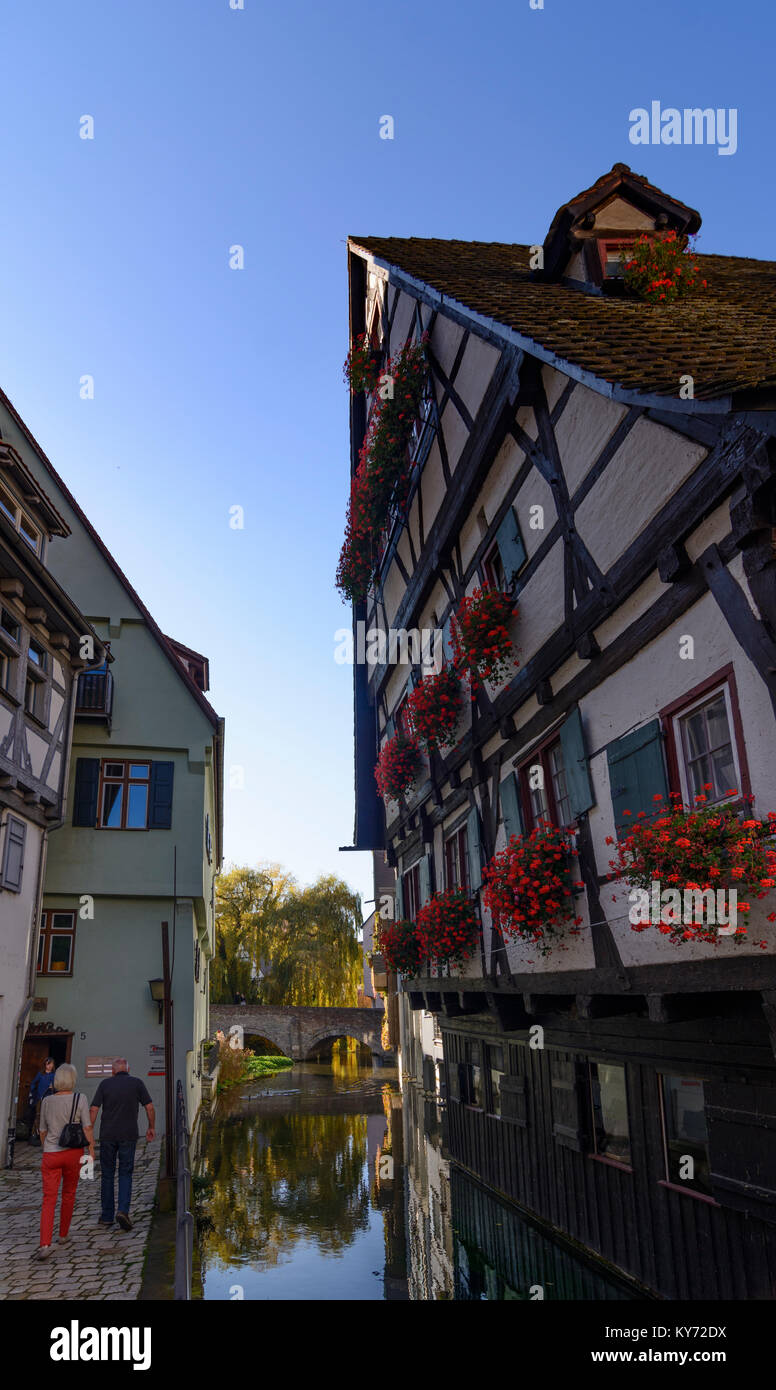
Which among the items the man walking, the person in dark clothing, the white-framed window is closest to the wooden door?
Result: the person in dark clothing

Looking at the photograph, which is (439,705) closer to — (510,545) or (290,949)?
(510,545)

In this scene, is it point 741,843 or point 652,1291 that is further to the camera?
point 652,1291

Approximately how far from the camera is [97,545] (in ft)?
59.6

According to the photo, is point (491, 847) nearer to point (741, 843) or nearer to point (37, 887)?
point (741, 843)

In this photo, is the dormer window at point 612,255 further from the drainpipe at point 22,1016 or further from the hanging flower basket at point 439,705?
the drainpipe at point 22,1016

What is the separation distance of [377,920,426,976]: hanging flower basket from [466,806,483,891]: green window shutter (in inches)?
92.8

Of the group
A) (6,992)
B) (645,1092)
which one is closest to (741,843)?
(645,1092)

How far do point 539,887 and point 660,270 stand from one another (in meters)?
6.23

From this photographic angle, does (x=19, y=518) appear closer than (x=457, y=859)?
No

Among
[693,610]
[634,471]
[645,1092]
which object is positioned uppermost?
[634,471]

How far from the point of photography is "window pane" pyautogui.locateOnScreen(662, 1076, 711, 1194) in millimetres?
7480

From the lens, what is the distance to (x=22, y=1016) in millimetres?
13273

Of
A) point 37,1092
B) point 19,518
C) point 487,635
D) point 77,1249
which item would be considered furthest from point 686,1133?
point 19,518
